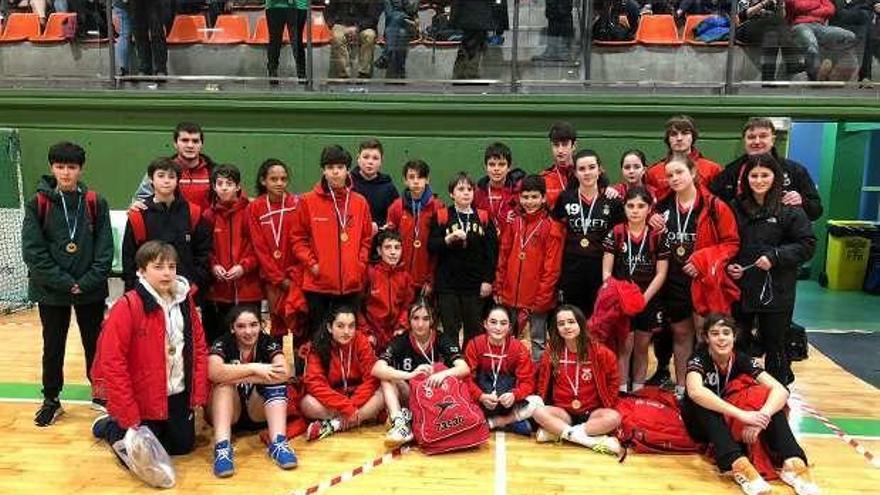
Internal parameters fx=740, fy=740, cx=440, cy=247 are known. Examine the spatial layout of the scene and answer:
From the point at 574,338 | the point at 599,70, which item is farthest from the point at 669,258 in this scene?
the point at 599,70

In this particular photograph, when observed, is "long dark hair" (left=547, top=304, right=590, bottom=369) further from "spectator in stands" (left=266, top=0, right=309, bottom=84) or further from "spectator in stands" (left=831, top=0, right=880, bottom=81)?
"spectator in stands" (left=831, top=0, right=880, bottom=81)

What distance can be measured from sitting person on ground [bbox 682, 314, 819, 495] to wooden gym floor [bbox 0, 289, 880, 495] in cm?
11

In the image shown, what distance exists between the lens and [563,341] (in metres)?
4.37

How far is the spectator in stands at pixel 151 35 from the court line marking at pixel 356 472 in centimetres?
463

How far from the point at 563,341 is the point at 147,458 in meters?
2.34

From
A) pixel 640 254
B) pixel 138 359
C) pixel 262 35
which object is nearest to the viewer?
pixel 138 359

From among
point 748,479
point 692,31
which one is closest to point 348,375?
point 748,479

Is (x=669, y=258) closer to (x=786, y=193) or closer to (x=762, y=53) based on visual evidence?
(x=786, y=193)

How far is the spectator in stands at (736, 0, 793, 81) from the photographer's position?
257 inches

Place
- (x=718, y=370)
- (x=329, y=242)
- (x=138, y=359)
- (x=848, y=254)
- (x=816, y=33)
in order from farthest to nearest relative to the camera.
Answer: (x=848, y=254) → (x=816, y=33) → (x=329, y=242) → (x=718, y=370) → (x=138, y=359)

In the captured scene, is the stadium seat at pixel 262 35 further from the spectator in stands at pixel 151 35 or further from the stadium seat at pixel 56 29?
the stadium seat at pixel 56 29

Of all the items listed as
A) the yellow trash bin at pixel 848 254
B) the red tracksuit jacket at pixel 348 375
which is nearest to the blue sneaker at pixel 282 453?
the red tracksuit jacket at pixel 348 375

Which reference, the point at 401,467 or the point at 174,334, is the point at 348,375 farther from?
the point at 174,334

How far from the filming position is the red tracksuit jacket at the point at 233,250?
463 cm
